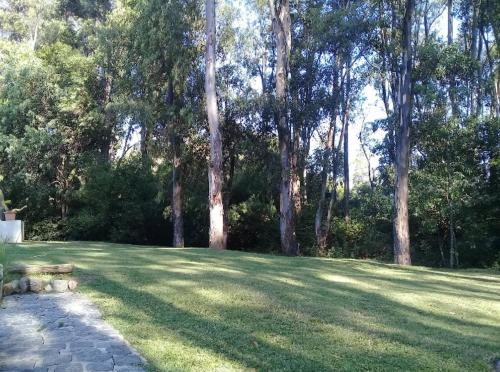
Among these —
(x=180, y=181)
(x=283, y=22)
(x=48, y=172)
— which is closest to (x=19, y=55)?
(x=48, y=172)

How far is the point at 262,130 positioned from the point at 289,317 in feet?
52.0

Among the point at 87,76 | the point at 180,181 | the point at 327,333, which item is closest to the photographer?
the point at 327,333

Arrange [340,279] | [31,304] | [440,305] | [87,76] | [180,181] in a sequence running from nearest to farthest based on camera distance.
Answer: [31,304], [440,305], [340,279], [180,181], [87,76]

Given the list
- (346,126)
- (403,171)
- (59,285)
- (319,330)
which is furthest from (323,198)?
(319,330)

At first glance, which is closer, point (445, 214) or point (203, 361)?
point (203, 361)

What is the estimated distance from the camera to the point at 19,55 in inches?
1000

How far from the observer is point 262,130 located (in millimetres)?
21328

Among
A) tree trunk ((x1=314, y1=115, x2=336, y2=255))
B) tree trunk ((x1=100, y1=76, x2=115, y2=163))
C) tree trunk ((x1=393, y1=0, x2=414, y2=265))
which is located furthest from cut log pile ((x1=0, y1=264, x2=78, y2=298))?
tree trunk ((x1=100, y1=76, x2=115, y2=163))

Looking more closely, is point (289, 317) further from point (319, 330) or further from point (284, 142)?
point (284, 142)

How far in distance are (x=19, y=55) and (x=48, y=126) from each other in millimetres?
4602

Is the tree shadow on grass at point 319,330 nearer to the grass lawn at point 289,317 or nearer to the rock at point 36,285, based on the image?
the grass lawn at point 289,317

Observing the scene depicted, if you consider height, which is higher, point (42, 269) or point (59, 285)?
point (42, 269)

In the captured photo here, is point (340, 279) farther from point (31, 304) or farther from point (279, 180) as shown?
point (279, 180)

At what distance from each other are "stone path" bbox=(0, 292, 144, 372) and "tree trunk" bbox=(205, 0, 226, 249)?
11575 mm
